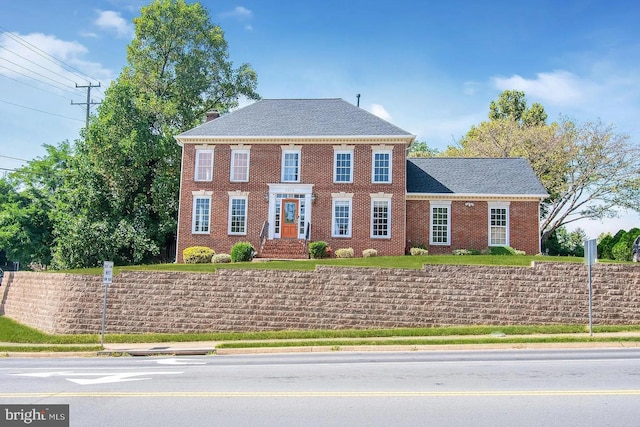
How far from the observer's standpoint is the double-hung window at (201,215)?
30188 millimetres

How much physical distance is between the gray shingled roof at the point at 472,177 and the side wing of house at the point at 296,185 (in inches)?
94.6

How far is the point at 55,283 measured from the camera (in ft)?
74.5

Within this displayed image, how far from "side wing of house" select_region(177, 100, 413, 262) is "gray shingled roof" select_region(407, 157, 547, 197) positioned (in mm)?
2402

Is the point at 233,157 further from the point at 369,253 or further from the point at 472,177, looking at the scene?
the point at 472,177

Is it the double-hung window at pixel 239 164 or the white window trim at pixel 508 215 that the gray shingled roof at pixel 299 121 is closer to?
the double-hung window at pixel 239 164

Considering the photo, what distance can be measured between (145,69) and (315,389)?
36.2 meters

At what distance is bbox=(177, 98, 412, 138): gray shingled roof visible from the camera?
97.7 feet

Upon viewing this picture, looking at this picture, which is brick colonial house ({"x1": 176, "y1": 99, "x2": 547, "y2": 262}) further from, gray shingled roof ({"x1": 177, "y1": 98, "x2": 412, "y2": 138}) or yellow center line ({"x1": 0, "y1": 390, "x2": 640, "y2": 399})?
yellow center line ({"x1": 0, "y1": 390, "x2": 640, "y2": 399})

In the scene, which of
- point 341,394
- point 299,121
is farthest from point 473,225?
point 341,394

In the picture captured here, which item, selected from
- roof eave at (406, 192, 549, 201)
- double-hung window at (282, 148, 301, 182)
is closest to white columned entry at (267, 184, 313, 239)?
double-hung window at (282, 148, 301, 182)

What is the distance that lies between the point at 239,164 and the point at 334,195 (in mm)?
5411

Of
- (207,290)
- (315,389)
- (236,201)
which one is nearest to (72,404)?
(315,389)

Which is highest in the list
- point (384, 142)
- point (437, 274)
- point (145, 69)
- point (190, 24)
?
point (190, 24)

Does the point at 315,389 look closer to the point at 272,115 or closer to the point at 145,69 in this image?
the point at 272,115
